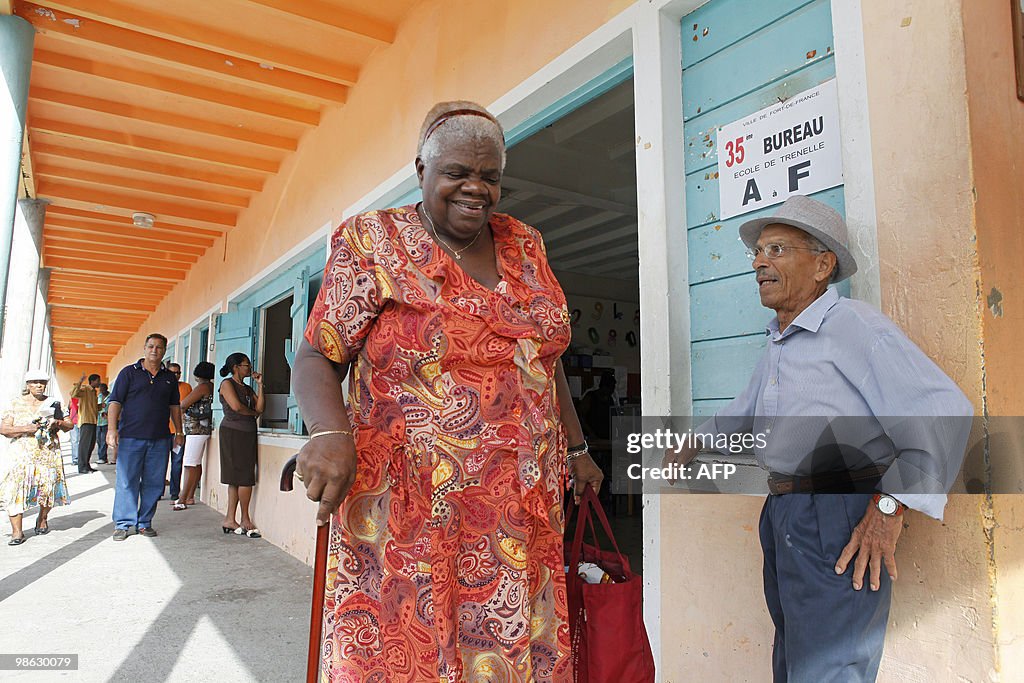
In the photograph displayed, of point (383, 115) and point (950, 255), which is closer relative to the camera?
point (950, 255)

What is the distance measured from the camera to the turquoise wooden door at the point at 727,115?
6.53ft

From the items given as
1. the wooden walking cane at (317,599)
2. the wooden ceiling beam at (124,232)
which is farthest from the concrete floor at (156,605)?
the wooden ceiling beam at (124,232)

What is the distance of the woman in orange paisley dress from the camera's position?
55.8 inches

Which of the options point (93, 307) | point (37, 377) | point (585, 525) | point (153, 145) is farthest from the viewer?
point (93, 307)

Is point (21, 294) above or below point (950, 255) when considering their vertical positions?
above

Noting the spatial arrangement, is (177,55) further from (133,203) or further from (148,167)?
(133,203)

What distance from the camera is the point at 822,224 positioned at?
60.6 inches

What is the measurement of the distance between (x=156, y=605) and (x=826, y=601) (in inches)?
158

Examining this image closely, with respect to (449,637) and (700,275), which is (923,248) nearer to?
(700,275)

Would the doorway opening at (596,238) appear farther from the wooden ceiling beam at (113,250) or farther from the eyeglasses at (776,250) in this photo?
the wooden ceiling beam at (113,250)

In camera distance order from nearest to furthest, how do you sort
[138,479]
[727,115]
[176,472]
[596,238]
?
[727,115] < [138,479] < [596,238] < [176,472]

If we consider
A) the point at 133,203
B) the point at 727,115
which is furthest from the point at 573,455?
the point at 133,203

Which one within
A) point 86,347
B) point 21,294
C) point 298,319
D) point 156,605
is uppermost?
point 86,347

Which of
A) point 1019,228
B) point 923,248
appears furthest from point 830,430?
point 1019,228
